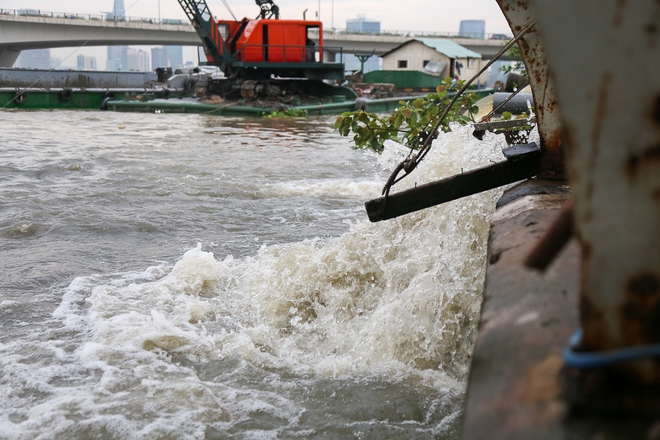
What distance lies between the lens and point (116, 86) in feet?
100

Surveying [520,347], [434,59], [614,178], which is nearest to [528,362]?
[520,347]

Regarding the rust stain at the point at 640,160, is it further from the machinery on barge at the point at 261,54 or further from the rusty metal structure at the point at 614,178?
the machinery on barge at the point at 261,54

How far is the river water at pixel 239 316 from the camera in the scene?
3461 mm

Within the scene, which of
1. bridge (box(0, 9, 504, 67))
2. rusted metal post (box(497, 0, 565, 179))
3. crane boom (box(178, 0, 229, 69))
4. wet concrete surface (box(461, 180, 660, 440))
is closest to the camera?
wet concrete surface (box(461, 180, 660, 440))

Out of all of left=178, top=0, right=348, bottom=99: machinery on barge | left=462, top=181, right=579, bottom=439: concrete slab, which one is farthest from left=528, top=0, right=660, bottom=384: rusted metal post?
left=178, top=0, right=348, bottom=99: machinery on barge

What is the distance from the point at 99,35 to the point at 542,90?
161 ft

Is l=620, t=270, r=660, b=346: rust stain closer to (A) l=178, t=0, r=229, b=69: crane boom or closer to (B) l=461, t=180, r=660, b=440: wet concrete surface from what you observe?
(B) l=461, t=180, r=660, b=440: wet concrete surface

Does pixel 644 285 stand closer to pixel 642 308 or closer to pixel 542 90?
pixel 642 308

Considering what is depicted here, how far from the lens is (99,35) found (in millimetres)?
48188

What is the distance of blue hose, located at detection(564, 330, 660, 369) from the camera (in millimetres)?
1231

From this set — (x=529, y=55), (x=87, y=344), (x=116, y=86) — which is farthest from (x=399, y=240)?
(x=116, y=86)

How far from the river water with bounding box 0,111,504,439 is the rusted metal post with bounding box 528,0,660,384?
216cm

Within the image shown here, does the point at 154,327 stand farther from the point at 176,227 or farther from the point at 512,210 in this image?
the point at 176,227

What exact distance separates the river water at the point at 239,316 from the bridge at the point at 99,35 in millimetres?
37917
